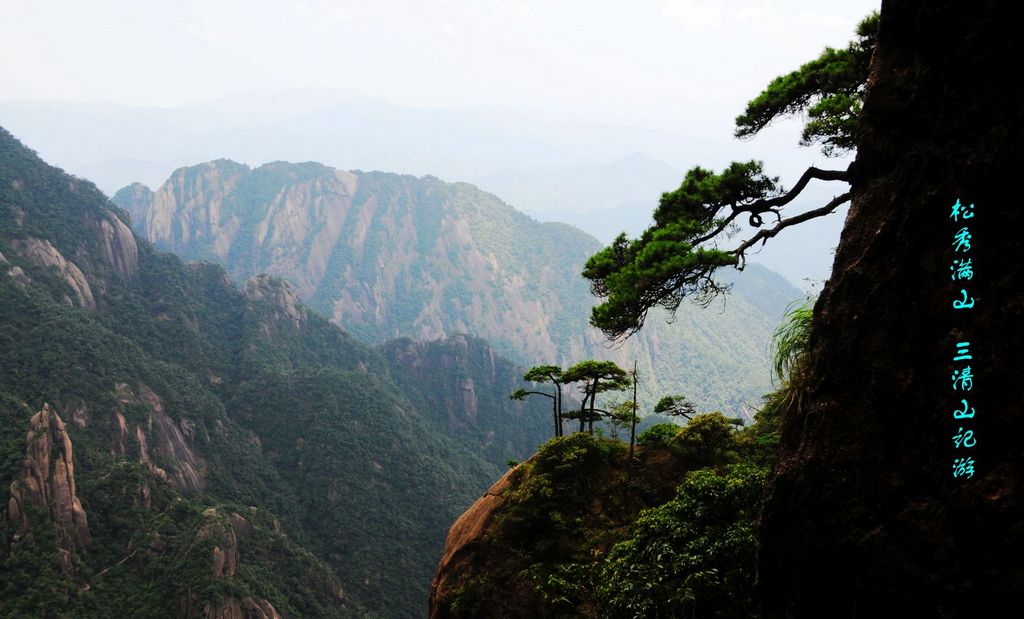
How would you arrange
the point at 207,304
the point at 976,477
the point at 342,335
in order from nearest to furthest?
the point at 976,477, the point at 207,304, the point at 342,335

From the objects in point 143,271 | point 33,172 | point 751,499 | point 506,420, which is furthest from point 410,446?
point 751,499

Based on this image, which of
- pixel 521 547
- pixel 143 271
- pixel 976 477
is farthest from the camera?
pixel 143 271

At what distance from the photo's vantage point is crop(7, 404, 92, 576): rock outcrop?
52.4 metres

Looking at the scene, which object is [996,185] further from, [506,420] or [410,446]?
[506,420]

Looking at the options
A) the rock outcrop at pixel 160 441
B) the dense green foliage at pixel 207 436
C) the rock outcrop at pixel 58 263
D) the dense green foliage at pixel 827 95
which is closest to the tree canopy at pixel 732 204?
the dense green foliage at pixel 827 95

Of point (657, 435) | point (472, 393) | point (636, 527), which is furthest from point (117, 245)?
point (636, 527)

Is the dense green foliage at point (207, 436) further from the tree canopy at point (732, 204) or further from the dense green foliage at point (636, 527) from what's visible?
the tree canopy at point (732, 204)

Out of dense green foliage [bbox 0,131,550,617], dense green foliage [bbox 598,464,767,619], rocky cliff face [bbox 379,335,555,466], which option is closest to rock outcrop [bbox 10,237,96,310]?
dense green foliage [bbox 0,131,550,617]

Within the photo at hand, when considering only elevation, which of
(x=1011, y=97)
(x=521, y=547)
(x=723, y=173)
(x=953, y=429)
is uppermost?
(x=723, y=173)

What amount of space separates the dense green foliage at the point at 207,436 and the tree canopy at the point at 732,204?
60.3 m

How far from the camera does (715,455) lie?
53.2ft

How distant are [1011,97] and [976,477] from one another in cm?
374

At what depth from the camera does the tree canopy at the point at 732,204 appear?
9.29 meters

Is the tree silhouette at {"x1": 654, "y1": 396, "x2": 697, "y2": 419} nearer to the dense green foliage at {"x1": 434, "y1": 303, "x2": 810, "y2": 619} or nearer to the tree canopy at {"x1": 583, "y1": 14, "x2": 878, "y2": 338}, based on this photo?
the dense green foliage at {"x1": 434, "y1": 303, "x2": 810, "y2": 619}
